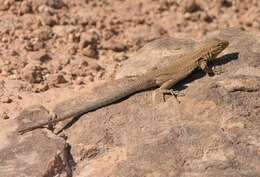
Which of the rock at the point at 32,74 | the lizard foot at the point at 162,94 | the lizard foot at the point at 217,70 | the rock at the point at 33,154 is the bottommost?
the rock at the point at 33,154

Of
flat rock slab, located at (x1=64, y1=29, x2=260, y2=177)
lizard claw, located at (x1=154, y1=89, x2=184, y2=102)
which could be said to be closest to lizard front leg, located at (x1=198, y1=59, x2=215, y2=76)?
flat rock slab, located at (x1=64, y1=29, x2=260, y2=177)

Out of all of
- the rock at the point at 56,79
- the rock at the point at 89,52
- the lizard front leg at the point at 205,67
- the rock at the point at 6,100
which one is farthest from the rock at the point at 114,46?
the rock at the point at 6,100

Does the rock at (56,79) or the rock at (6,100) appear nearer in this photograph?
the rock at (6,100)

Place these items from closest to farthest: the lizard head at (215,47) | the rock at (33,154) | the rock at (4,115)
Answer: the rock at (33,154)
the rock at (4,115)
the lizard head at (215,47)

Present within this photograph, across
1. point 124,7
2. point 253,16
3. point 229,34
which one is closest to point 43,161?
point 229,34

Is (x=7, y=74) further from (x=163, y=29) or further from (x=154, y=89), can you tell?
(x=163, y=29)

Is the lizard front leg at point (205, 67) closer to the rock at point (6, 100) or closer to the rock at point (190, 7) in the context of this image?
the rock at point (6, 100)

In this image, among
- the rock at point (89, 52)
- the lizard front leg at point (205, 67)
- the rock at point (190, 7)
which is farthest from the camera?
the rock at point (190, 7)

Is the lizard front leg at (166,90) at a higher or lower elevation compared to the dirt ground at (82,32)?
lower
